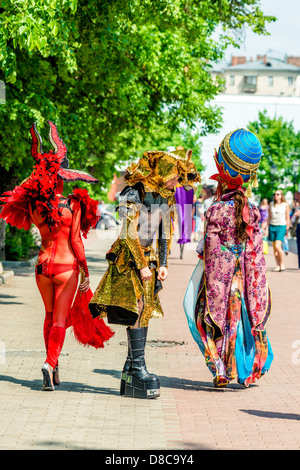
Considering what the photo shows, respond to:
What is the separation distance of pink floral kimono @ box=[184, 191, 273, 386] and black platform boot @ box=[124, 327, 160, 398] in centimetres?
58

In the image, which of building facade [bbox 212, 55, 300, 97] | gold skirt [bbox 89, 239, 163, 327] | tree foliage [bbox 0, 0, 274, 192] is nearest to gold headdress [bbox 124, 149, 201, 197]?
gold skirt [bbox 89, 239, 163, 327]

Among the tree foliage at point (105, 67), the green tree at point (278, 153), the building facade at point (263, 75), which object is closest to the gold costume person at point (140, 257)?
the tree foliage at point (105, 67)

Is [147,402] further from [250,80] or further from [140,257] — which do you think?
[250,80]

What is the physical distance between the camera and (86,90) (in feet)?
58.0

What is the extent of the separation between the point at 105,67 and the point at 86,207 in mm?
9756

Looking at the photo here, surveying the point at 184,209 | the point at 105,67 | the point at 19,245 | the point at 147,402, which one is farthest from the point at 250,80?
the point at 147,402

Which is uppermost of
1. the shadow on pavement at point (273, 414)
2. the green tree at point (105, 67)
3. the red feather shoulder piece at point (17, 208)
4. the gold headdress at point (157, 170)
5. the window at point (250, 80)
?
the window at point (250, 80)

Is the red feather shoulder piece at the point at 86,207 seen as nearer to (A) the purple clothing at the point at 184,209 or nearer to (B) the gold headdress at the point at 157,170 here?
(B) the gold headdress at the point at 157,170

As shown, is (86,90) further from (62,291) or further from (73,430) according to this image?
(73,430)

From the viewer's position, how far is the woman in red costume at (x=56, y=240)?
6945 millimetres

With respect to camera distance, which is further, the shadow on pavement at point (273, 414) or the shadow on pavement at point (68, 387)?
the shadow on pavement at point (68, 387)

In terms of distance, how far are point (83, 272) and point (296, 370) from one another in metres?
2.40

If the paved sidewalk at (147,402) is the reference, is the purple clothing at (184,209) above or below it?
above

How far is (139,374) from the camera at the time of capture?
680 cm
